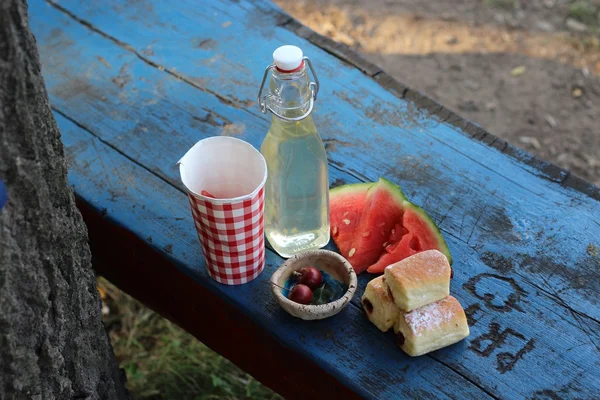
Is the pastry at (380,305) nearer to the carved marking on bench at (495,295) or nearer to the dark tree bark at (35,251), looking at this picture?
the carved marking on bench at (495,295)

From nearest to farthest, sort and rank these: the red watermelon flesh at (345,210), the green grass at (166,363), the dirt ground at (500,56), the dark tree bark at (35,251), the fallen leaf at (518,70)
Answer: the dark tree bark at (35,251)
the red watermelon flesh at (345,210)
the green grass at (166,363)
the dirt ground at (500,56)
the fallen leaf at (518,70)

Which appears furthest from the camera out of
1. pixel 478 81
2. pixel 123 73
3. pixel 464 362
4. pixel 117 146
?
pixel 478 81

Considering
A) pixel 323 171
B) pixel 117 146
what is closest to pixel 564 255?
pixel 323 171

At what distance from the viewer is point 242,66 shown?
2.43 metres

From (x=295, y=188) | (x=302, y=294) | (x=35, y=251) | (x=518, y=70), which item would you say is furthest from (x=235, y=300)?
(x=518, y=70)

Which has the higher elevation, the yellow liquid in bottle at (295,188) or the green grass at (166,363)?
the yellow liquid in bottle at (295,188)

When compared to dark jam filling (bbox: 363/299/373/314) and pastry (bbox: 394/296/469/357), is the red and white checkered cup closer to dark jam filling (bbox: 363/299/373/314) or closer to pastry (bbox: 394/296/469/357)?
dark jam filling (bbox: 363/299/373/314)

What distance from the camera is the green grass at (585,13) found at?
449cm

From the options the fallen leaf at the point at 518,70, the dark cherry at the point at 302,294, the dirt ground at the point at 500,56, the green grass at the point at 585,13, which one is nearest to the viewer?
the dark cherry at the point at 302,294

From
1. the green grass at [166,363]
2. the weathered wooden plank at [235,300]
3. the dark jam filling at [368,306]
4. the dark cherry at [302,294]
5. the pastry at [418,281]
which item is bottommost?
the green grass at [166,363]

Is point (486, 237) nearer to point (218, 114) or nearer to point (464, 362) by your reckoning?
point (464, 362)

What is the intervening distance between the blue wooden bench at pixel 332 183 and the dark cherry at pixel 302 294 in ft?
0.27

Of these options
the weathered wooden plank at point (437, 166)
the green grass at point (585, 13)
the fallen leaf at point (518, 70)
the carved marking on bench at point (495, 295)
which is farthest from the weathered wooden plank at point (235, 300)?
the green grass at point (585, 13)

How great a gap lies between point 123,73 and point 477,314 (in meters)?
1.55
